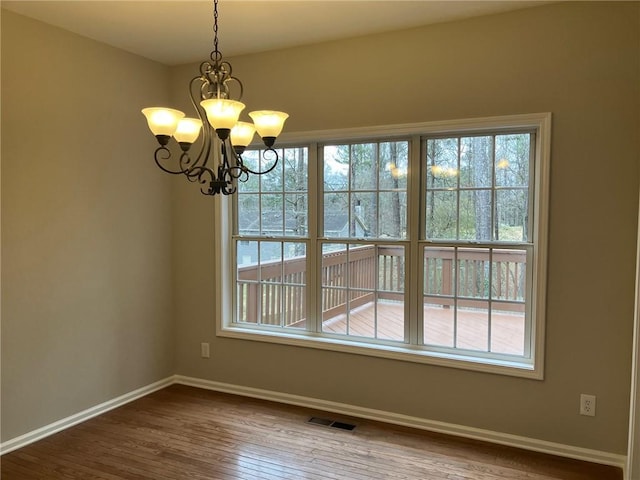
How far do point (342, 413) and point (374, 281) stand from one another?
1003 millimetres

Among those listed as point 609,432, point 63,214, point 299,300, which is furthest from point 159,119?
point 609,432

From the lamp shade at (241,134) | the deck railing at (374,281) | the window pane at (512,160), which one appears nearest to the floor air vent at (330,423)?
the deck railing at (374,281)

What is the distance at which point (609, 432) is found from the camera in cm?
276

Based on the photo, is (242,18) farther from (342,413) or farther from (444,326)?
(342,413)

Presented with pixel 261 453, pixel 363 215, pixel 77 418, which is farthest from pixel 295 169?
pixel 77 418

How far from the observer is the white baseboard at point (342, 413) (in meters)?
2.83

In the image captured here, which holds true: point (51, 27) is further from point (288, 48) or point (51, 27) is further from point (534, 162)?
point (534, 162)

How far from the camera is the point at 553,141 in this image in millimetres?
2801

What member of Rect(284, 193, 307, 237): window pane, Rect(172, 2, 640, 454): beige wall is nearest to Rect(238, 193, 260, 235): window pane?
Rect(284, 193, 307, 237): window pane

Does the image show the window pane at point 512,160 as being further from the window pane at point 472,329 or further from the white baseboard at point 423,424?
the white baseboard at point 423,424

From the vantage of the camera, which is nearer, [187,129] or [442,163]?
[187,129]

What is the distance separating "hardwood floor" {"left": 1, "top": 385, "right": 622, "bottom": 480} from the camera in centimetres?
264

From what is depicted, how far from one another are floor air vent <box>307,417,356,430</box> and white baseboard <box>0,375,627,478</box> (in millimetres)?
161

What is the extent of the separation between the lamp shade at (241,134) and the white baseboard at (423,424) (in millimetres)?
2148
